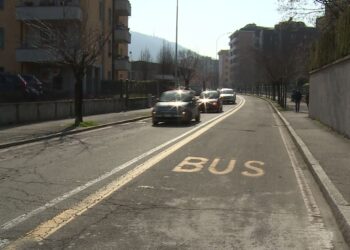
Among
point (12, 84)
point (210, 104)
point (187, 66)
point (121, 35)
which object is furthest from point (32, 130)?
point (187, 66)

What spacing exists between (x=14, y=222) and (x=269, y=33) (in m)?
157

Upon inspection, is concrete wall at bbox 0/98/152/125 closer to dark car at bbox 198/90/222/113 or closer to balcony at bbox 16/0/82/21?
dark car at bbox 198/90/222/113

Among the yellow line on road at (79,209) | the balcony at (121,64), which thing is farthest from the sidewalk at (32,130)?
the balcony at (121,64)

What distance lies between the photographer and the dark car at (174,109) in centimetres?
2702

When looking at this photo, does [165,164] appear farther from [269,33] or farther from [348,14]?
[269,33]

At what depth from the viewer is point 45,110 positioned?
26719mm

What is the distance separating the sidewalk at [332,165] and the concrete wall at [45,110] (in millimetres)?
11262

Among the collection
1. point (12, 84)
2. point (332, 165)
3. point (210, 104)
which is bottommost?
point (332, 165)

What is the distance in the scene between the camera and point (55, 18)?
159 ft

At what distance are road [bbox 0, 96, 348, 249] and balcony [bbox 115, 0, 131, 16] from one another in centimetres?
4781

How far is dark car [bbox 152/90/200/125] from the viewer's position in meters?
27.0

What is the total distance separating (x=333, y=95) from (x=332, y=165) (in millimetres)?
11193

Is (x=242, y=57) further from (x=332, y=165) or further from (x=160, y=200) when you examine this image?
(x=160, y=200)

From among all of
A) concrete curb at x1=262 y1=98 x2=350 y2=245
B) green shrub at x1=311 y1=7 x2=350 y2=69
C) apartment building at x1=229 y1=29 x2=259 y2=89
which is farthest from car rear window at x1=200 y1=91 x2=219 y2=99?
apartment building at x1=229 y1=29 x2=259 y2=89
